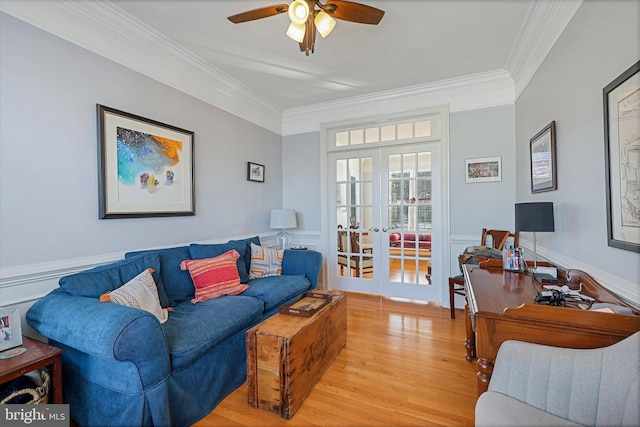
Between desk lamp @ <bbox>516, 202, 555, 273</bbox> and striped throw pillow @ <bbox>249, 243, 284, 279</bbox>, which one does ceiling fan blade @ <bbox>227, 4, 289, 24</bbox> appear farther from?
striped throw pillow @ <bbox>249, 243, 284, 279</bbox>

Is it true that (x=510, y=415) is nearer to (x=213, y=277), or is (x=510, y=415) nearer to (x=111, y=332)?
(x=111, y=332)

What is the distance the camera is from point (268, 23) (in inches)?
86.7

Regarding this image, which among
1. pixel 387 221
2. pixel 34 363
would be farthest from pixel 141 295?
pixel 387 221

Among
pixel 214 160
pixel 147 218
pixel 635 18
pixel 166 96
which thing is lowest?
pixel 147 218

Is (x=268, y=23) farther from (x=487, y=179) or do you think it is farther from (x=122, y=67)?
(x=487, y=179)

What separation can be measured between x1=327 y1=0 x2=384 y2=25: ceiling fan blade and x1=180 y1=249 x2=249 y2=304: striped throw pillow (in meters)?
2.04

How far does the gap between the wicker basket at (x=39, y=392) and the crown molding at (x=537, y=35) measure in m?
3.51

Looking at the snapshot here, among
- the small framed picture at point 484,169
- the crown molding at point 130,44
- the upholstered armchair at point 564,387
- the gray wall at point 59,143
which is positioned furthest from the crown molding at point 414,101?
the upholstered armchair at point 564,387

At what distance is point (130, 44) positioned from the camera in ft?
7.25

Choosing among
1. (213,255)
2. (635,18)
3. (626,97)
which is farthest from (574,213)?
(213,255)

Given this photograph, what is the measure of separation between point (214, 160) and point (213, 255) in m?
1.08

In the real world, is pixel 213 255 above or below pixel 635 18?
below

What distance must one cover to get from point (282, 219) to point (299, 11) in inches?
97.2

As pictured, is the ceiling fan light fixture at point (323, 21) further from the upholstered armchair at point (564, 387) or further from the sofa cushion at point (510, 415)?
the sofa cushion at point (510, 415)
